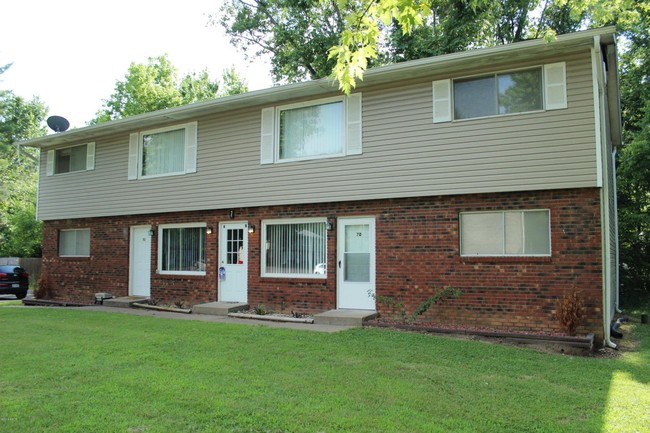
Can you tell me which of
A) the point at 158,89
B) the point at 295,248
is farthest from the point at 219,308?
the point at 158,89

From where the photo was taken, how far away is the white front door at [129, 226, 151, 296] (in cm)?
1403

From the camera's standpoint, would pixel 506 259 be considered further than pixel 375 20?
Yes

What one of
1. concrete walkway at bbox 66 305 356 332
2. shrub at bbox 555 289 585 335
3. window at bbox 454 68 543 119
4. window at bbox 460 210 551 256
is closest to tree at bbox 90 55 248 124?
concrete walkway at bbox 66 305 356 332

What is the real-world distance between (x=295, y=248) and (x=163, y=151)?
4874mm

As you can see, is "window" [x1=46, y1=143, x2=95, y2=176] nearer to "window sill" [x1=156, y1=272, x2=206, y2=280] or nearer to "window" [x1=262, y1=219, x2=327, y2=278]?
"window sill" [x1=156, y1=272, x2=206, y2=280]

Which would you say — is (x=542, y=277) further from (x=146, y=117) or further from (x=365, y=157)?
(x=146, y=117)

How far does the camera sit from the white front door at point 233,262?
1225 cm

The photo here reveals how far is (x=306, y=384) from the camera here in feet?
17.8

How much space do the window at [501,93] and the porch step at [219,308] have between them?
5748 mm

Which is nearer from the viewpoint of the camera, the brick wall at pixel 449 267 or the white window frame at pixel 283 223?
the brick wall at pixel 449 267

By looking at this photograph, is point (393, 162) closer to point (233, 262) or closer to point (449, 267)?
point (449, 267)

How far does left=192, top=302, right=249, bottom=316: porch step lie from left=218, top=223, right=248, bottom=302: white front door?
333mm

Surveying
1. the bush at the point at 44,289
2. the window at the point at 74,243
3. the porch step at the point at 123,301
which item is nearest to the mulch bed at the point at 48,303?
the bush at the point at 44,289

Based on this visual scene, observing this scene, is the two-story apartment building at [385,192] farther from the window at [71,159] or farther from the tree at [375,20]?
the tree at [375,20]
